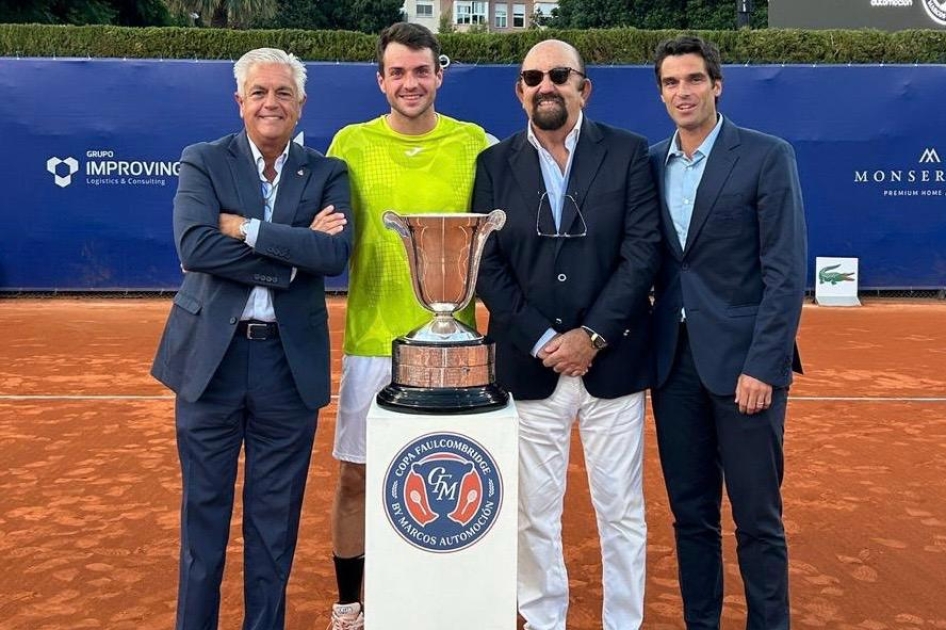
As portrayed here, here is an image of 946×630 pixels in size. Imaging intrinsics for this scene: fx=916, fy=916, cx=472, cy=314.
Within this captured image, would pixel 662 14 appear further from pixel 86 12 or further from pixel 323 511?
pixel 323 511

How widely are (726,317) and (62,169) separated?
1006 centimetres

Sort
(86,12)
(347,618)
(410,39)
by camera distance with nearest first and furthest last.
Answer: (410,39) < (347,618) < (86,12)

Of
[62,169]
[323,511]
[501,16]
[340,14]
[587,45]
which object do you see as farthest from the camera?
[501,16]

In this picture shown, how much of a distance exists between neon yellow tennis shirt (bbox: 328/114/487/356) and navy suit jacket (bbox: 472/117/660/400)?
0.60 feet

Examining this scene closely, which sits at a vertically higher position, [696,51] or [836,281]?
[696,51]

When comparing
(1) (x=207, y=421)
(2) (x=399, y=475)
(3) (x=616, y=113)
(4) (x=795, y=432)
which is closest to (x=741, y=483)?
(2) (x=399, y=475)

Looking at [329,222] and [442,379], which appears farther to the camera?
[329,222]

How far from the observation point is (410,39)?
2.67 meters

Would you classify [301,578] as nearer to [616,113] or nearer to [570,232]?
[570,232]

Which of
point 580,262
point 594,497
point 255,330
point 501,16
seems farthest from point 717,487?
point 501,16

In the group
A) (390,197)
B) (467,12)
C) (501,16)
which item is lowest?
(390,197)

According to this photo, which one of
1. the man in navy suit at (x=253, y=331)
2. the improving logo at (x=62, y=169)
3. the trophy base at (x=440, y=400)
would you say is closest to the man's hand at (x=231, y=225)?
the man in navy suit at (x=253, y=331)

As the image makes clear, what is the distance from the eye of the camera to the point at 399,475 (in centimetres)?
197

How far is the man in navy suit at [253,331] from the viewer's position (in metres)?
2.37
